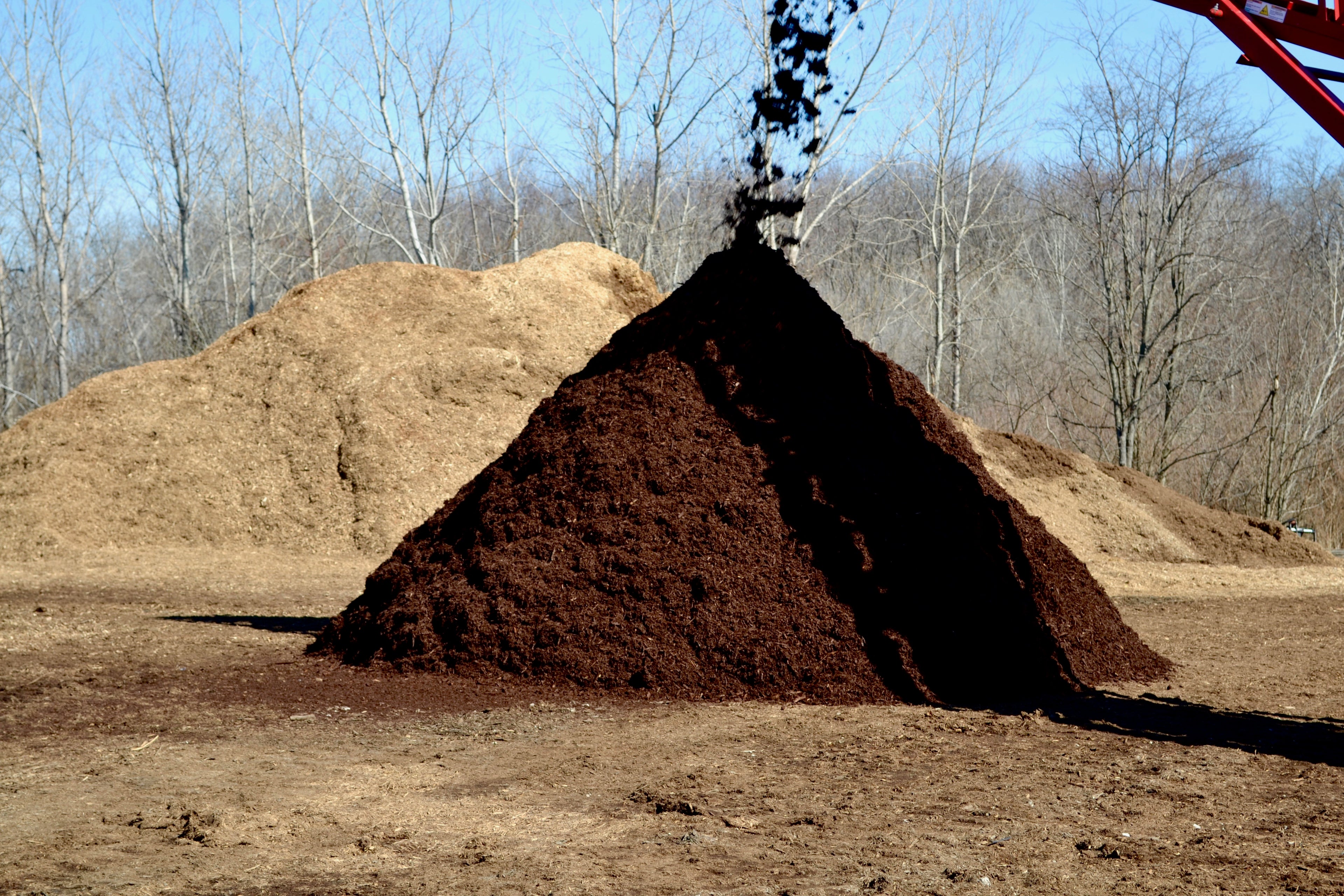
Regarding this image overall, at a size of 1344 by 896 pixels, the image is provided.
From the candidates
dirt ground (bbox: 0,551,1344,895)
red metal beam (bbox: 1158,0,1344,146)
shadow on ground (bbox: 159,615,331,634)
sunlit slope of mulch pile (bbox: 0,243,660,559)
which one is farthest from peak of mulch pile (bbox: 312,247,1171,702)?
sunlit slope of mulch pile (bbox: 0,243,660,559)

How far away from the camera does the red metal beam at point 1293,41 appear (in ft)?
17.6

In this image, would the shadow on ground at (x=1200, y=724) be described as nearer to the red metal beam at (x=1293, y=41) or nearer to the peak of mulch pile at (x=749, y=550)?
the peak of mulch pile at (x=749, y=550)

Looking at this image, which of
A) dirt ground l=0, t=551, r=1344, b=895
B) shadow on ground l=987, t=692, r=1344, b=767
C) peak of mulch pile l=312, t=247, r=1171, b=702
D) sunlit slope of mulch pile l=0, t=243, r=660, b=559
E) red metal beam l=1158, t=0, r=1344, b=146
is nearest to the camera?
dirt ground l=0, t=551, r=1344, b=895

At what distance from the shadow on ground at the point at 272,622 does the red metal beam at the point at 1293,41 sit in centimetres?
703

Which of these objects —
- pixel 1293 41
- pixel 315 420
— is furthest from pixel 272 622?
pixel 1293 41

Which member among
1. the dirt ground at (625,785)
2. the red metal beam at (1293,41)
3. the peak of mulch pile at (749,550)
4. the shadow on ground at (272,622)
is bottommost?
the dirt ground at (625,785)

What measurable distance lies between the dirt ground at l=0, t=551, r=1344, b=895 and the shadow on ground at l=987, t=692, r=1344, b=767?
0.02 m

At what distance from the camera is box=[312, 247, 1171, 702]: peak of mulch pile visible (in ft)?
20.5

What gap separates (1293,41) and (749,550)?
4007 millimetres

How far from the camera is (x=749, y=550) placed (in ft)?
21.7

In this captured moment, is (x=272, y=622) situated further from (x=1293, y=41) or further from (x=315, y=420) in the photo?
(x=1293, y=41)

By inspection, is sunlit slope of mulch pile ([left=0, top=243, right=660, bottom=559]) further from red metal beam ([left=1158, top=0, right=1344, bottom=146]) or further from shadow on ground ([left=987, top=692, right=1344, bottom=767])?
red metal beam ([left=1158, top=0, right=1344, bottom=146])

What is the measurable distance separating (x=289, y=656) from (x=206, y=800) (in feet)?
10.4

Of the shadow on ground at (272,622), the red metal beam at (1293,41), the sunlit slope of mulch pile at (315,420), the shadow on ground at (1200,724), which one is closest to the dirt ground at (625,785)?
the shadow on ground at (1200,724)
